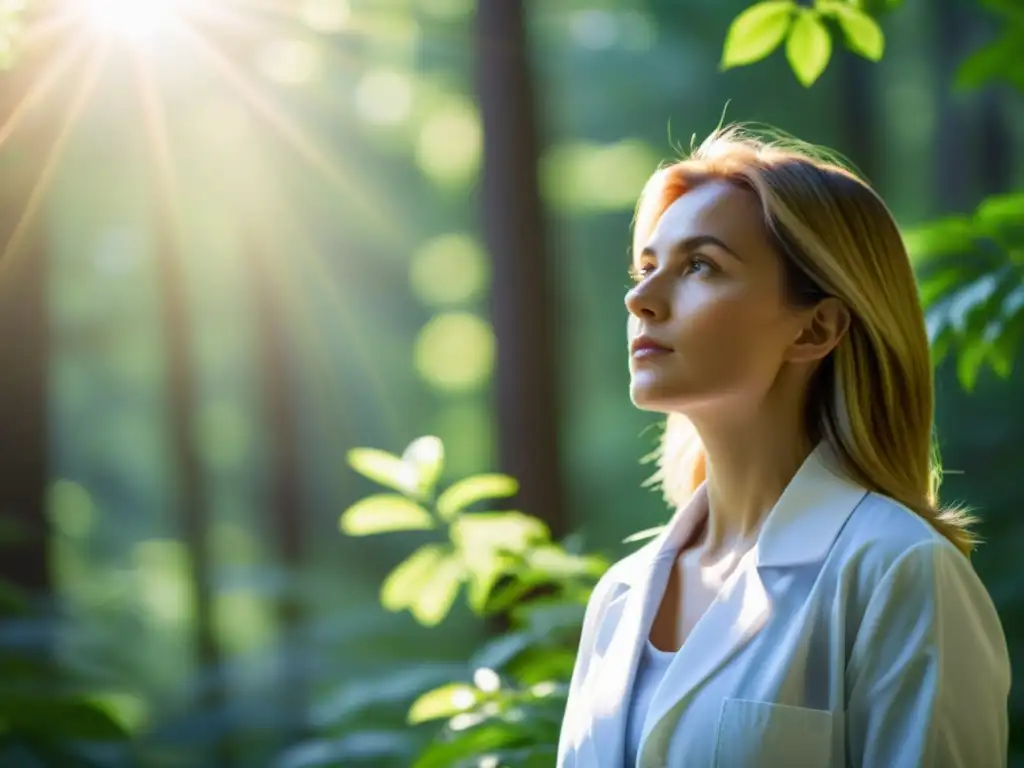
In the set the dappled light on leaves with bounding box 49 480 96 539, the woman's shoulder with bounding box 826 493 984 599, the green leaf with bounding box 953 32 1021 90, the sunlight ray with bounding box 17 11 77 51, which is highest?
the sunlight ray with bounding box 17 11 77 51

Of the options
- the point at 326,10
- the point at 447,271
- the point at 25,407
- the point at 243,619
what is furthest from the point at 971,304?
the point at 243,619

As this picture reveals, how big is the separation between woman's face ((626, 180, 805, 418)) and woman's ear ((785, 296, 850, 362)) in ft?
0.05

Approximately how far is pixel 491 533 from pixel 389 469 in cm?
29

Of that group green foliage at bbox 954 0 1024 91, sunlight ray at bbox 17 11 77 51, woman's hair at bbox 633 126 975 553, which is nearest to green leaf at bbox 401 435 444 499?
woman's hair at bbox 633 126 975 553

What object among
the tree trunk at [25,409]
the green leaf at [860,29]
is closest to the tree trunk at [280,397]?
the tree trunk at [25,409]

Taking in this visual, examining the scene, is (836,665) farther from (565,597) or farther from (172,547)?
(172,547)

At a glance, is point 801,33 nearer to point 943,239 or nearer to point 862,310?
point 943,239

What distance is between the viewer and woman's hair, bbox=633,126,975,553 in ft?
6.77

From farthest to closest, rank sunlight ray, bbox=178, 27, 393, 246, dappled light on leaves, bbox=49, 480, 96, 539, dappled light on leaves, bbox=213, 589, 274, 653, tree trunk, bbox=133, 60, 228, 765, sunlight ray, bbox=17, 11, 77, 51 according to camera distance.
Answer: dappled light on leaves, bbox=49, 480, 96, 539
dappled light on leaves, bbox=213, 589, 274, 653
sunlight ray, bbox=178, 27, 393, 246
tree trunk, bbox=133, 60, 228, 765
sunlight ray, bbox=17, 11, 77, 51

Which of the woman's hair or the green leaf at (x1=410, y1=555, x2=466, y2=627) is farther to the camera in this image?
the green leaf at (x1=410, y1=555, x2=466, y2=627)

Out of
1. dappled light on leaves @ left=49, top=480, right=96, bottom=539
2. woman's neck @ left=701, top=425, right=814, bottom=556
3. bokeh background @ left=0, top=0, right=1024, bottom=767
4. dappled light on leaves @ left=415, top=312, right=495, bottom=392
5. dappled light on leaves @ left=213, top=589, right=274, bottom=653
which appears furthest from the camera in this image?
dappled light on leaves @ left=415, top=312, right=495, bottom=392

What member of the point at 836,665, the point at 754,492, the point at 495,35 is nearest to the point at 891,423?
the point at 754,492

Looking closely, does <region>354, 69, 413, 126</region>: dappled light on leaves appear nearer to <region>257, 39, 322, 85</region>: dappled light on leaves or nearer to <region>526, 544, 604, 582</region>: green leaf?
<region>257, 39, 322, 85</region>: dappled light on leaves

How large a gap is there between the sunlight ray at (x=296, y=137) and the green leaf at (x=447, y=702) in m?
10.7
